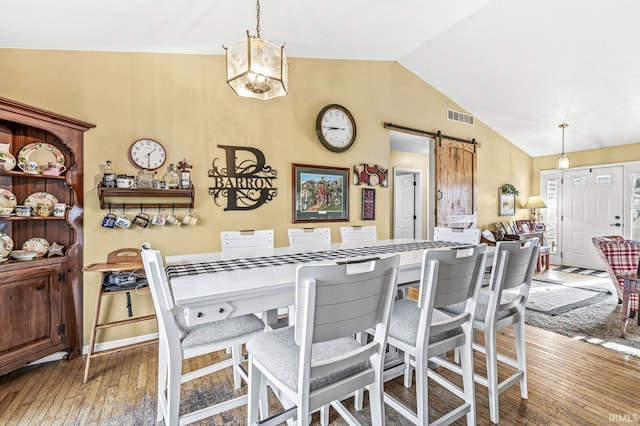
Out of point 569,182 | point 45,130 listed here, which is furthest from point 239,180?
point 569,182

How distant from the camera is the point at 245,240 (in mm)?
2547

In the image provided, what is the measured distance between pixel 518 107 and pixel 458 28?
2068 millimetres

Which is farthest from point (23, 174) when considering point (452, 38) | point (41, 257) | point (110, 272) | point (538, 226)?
point (538, 226)

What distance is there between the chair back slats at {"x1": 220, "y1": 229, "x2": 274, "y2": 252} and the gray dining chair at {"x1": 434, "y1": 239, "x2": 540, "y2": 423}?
1490 millimetres

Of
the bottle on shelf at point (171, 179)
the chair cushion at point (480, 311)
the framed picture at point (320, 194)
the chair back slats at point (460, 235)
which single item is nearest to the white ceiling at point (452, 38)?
the bottle on shelf at point (171, 179)

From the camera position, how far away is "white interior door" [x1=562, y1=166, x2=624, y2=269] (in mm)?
5559

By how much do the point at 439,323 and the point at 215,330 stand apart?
116 cm

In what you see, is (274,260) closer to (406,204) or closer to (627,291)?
(627,291)

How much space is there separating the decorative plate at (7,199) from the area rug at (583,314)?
4676 millimetres

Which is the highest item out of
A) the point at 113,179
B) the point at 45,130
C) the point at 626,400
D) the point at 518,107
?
the point at 518,107

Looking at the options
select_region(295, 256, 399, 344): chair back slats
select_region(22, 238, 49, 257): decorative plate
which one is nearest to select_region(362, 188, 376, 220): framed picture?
select_region(295, 256, 399, 344): chair back slats

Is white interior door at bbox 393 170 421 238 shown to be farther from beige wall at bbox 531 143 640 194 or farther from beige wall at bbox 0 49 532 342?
beige wall at bbox 531 143 640 194

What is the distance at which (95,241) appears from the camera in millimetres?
2570

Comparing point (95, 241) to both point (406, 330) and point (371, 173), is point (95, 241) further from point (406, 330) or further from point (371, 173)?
point (371, 173)
